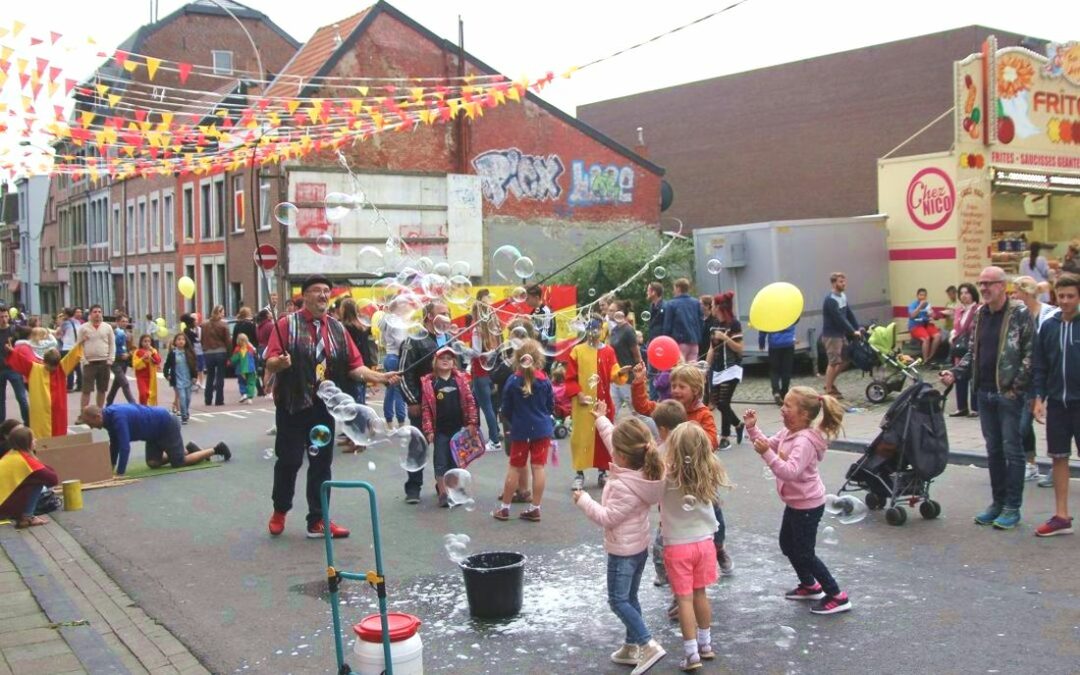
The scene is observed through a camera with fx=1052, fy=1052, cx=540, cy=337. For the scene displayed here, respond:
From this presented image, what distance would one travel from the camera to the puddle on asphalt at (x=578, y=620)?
5.24 meters

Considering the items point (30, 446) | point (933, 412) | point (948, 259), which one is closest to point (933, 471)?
point (933, 412)

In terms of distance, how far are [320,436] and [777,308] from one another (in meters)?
3.93

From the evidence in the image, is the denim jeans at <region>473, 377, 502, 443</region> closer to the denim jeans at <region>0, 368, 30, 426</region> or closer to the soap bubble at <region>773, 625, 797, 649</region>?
the soap bubble at <region>773, 625, 797, 649</region>

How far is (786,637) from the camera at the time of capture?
5.42m

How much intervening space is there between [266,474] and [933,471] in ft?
21.9

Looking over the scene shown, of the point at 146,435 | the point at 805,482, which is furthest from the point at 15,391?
the point at 805,482

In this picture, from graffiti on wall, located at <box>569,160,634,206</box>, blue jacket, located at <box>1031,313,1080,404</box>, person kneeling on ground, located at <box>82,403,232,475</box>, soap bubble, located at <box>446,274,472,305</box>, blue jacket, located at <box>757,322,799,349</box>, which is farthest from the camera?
graffiti on wall, located at <box>569,160,634,206</box>

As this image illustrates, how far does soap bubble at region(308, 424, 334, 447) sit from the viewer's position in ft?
24.3

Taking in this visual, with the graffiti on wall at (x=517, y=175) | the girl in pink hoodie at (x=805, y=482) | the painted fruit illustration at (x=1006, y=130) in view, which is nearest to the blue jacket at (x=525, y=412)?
the girl in pink hoodie at (x=805, y=482)

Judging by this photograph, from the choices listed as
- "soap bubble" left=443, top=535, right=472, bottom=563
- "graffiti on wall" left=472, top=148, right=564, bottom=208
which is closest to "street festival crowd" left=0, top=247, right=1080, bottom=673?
"soap bubble" left=443, top=535, right=472, bottom=563

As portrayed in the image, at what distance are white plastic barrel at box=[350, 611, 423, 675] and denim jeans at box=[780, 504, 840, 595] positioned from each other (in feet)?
7.60

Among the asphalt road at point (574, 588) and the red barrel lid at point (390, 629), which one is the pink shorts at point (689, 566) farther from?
the red barrel lid at point (390, 629)

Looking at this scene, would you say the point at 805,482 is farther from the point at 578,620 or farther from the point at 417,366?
the point at 417,366

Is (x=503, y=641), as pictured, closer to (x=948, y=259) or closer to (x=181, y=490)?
(x=181, y=490)
